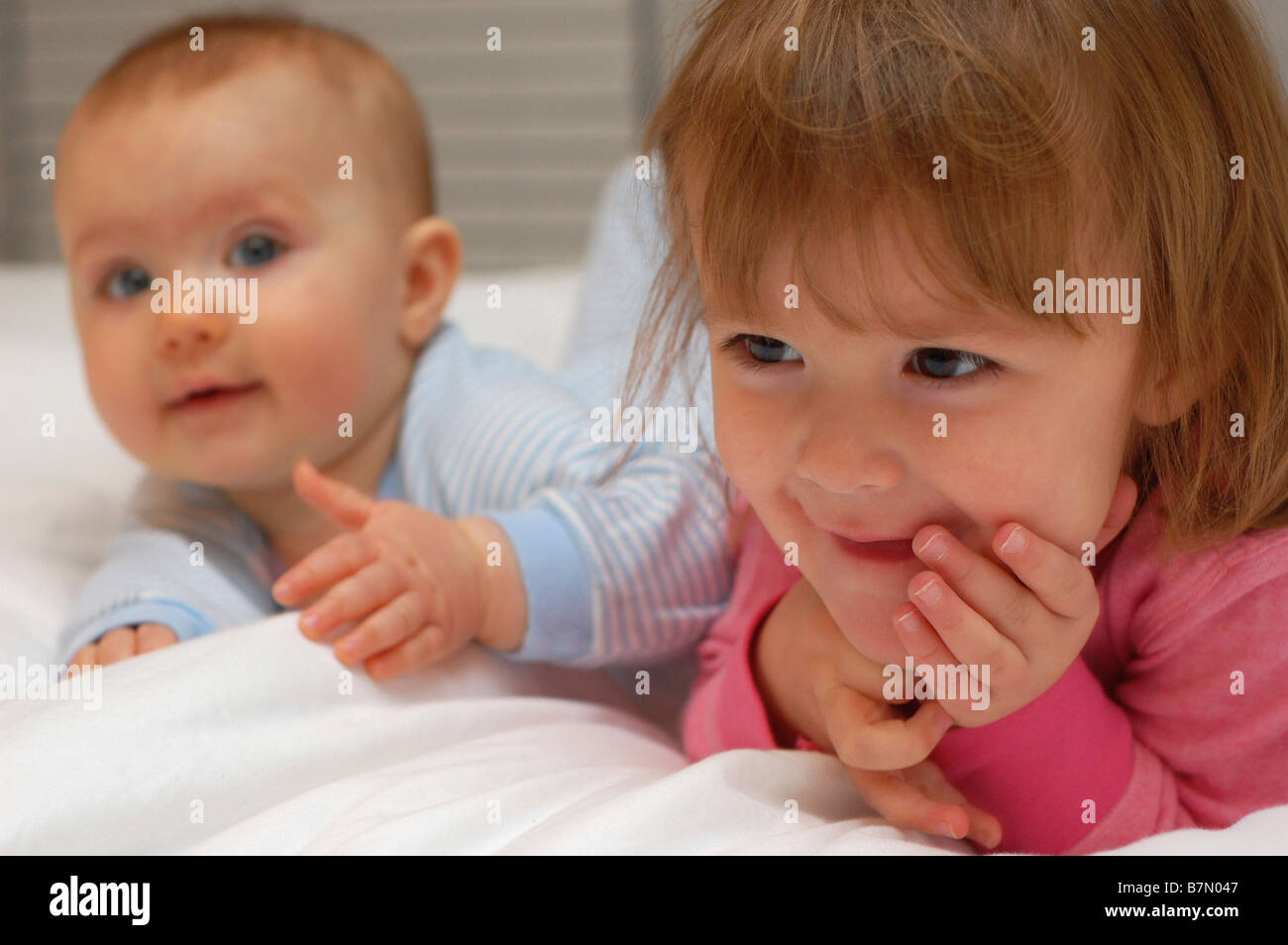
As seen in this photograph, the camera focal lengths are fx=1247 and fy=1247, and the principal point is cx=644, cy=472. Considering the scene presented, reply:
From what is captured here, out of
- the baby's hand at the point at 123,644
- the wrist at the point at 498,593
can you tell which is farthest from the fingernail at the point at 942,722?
the baby's hand at the point at 123,644

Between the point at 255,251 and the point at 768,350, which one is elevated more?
the point at 255,251

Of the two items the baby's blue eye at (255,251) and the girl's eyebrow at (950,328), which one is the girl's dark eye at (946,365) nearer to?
the girl's eyebrow at (950,328)

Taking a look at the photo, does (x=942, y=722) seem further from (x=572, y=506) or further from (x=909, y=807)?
(x=572, y=506)

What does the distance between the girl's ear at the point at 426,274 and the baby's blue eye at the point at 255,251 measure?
0.46ft

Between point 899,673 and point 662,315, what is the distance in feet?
0.95

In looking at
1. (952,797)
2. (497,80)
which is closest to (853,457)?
(952,797)

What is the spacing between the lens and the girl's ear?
118 cm

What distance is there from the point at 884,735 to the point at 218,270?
0.67m

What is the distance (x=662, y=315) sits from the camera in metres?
0.85

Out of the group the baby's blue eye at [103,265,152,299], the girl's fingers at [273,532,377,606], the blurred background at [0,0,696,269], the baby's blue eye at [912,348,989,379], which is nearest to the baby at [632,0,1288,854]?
the baby's blue eye at [912,348,989,379]

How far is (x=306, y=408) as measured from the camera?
1054 millimetres

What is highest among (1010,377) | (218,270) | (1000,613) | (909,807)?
(218,270)
